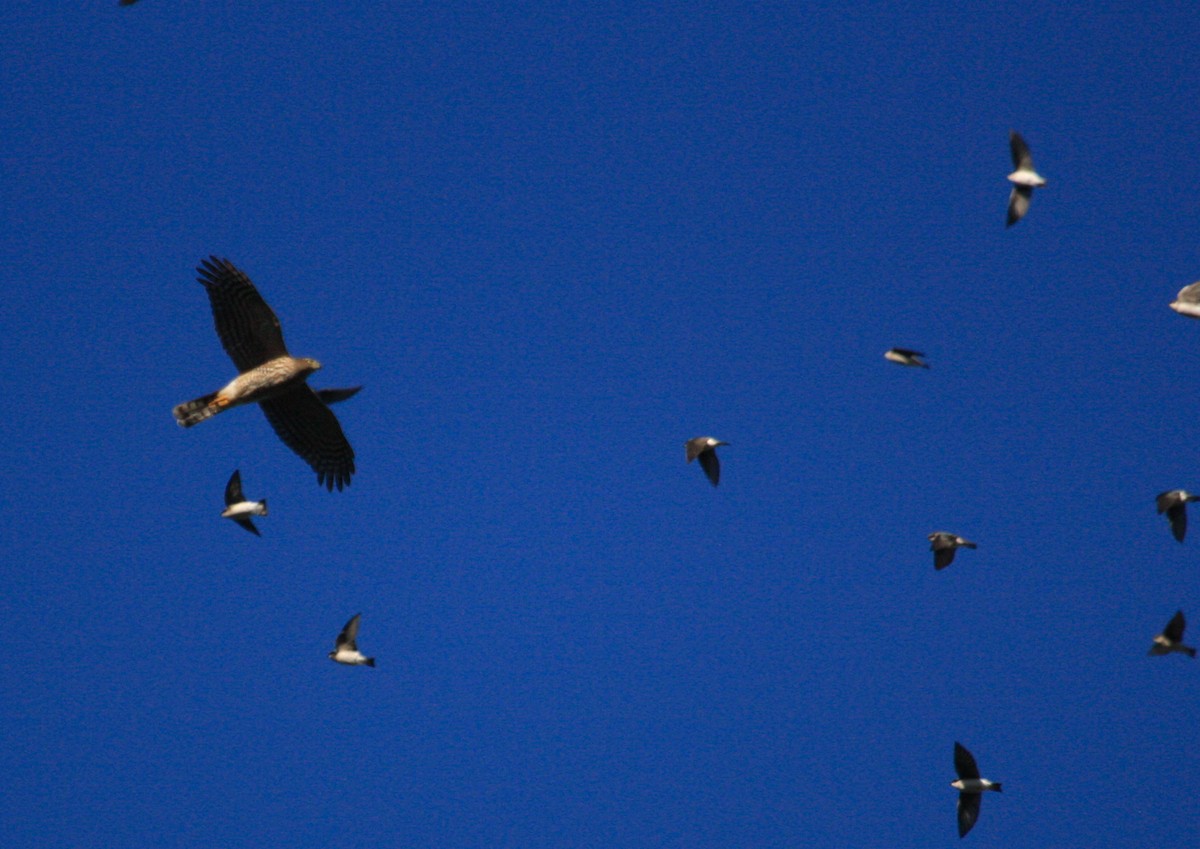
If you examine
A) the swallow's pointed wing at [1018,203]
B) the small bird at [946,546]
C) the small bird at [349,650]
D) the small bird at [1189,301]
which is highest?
the swallow's pointed wing at [1018,203]

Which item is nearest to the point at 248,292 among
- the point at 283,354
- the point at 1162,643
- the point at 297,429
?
the point at 283,354

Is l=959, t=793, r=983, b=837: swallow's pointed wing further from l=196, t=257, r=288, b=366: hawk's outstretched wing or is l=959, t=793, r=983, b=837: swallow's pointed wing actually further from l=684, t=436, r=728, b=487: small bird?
l=196, t=257, r=288, b=366: hawk's outstretched wing

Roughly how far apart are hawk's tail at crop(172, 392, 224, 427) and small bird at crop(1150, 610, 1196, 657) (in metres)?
14.3

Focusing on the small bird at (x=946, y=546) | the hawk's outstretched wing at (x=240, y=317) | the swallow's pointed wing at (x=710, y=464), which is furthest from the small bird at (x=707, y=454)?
the hawk's outstretched wing at (x=240, y=317)

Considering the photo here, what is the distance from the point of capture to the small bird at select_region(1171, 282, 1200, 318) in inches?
870

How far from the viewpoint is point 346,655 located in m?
23.3

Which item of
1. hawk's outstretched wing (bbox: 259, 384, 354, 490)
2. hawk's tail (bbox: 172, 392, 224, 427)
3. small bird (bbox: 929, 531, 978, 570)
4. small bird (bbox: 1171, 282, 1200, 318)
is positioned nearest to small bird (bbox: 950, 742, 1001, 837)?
small bird (bbox: 929, 531, 978, 570)

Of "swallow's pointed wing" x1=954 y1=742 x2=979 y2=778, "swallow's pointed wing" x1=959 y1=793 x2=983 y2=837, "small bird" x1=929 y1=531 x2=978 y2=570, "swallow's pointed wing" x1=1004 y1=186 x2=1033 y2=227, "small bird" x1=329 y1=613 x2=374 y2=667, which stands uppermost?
"swallow's pointed wing" x1=1004 y1=186 x2=1033 y2=227

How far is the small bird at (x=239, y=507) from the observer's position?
76.1 ft

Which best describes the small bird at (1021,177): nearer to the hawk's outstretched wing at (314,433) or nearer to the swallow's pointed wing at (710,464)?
the swallow's pointed wing at (710,464)

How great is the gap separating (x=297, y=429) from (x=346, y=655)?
3.66 meters

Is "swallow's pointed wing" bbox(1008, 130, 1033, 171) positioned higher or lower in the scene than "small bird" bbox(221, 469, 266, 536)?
higher

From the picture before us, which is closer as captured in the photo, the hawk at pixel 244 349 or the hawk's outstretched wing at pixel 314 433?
the hawk at pixel 244 349

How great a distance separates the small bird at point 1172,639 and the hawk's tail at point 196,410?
1433 centimetres
